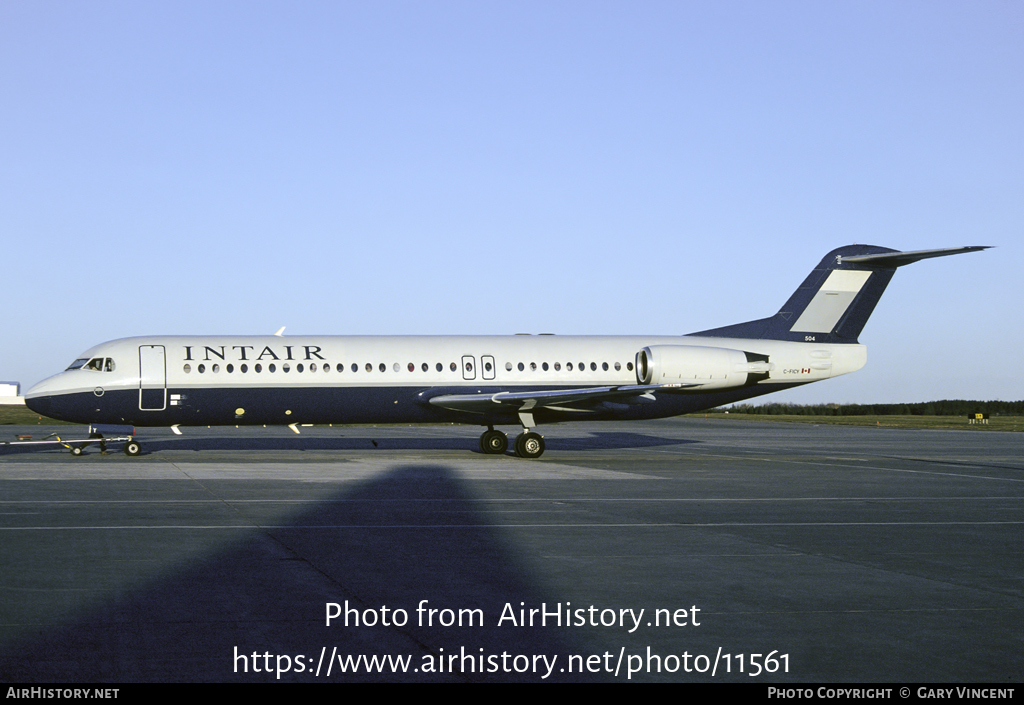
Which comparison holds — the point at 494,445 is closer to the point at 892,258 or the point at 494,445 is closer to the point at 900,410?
the point at 892,258

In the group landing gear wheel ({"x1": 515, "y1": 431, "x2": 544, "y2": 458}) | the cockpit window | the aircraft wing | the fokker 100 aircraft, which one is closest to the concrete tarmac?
the aircraft wing

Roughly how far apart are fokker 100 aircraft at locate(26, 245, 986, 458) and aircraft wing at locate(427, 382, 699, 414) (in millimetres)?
42

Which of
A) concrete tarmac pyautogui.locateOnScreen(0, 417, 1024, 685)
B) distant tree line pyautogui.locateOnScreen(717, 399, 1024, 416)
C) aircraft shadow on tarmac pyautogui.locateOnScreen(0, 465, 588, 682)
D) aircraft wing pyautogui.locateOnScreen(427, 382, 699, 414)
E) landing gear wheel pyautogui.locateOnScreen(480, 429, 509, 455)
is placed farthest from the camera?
distant tree line pyautogui.locateOnScreen(717, 399, 1024, 416)

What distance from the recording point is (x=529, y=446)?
2619 centimetres

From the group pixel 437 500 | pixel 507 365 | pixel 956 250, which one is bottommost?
pixel 437 500

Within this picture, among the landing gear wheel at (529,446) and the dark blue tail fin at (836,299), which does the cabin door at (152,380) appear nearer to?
the landing gear wheel at (529,446)

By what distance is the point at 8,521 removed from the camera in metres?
12.5

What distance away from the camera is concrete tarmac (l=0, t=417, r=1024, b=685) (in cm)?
599

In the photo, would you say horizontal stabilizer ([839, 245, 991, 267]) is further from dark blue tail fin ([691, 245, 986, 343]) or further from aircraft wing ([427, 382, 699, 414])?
aircraft wing ([427, 382, 699, 414])
